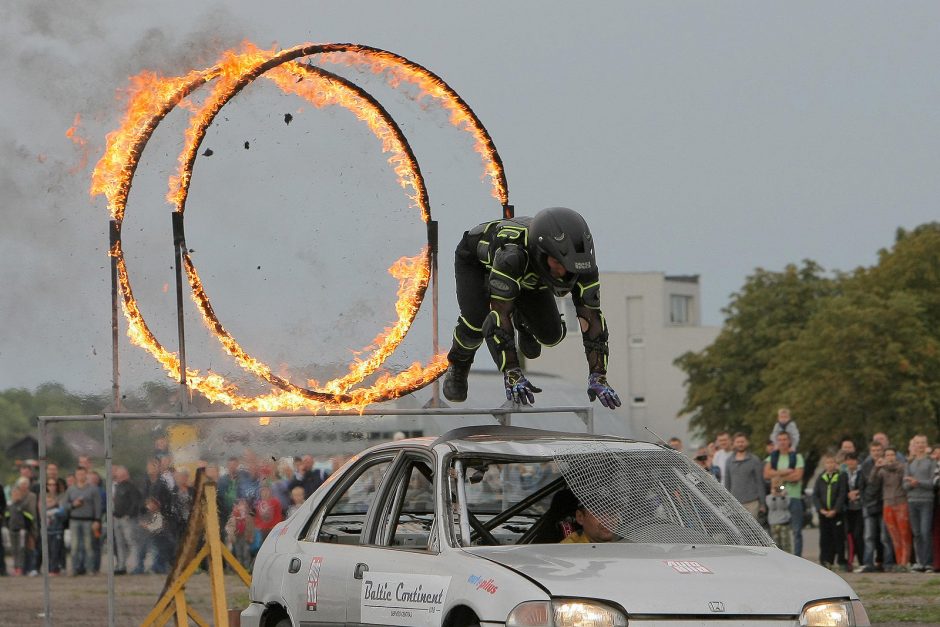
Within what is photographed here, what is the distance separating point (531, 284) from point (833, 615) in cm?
434

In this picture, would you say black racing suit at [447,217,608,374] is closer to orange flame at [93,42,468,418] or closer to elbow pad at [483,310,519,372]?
elbow pad at [483,310,519,372]

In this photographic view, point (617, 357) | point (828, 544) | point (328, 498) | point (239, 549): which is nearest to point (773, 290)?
point (617, 357)

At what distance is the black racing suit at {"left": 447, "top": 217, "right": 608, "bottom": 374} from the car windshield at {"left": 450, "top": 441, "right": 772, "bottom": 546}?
2.18m

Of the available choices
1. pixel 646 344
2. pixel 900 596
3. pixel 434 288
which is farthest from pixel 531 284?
pixel 646 344

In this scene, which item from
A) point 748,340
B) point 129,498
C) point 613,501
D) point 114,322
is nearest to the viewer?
point 613,501

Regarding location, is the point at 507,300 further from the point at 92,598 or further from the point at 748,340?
the point at 748,340

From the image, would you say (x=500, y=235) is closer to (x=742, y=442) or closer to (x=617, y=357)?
(x=742, y=442)

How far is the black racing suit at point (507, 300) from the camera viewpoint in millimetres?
10695

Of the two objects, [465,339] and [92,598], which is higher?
[465,339]

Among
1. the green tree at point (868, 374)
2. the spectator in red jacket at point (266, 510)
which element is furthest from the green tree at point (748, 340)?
the spectator in red jacket at point (266, 510)

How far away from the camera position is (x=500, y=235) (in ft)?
35.8

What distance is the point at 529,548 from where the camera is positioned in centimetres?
759

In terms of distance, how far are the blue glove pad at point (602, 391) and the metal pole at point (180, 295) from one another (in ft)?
9.43

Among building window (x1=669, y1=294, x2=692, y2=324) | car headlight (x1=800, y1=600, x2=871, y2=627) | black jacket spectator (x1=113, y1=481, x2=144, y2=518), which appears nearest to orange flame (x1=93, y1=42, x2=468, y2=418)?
black jacket spectator (x1=113, y1=481, x2=144, y2=518)
